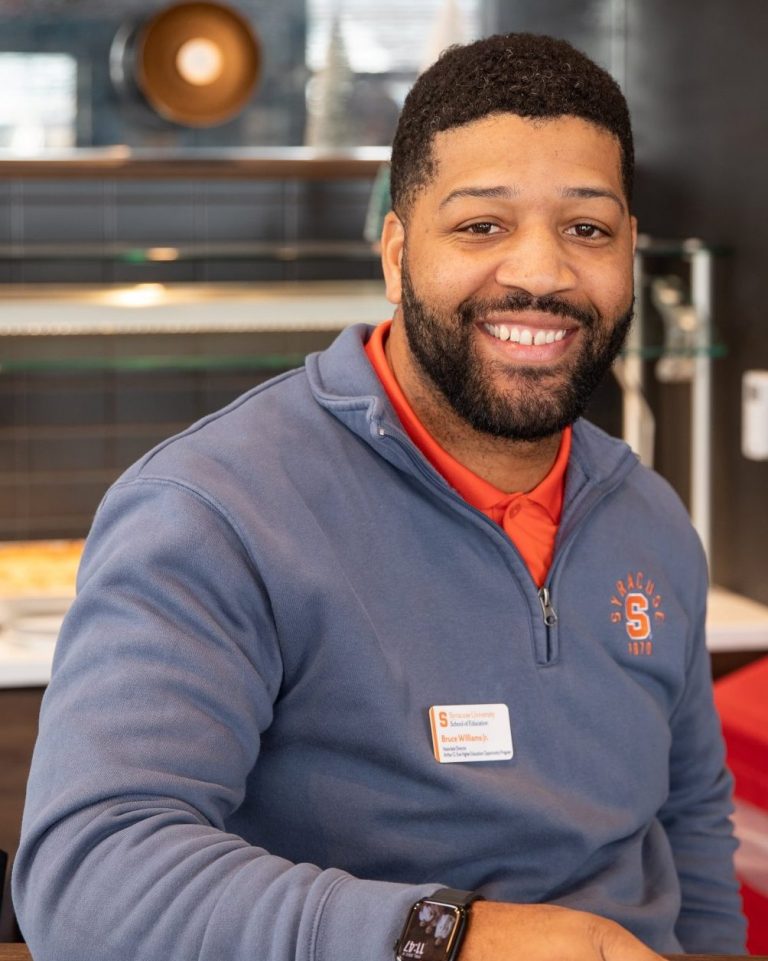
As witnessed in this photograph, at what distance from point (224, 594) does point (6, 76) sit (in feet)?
8.35

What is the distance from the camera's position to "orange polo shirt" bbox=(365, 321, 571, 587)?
1286 mm

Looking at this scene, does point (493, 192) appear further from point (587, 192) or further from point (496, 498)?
point (496, 498)

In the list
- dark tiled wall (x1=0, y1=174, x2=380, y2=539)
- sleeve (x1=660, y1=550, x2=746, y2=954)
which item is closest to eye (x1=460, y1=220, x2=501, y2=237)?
sleeve (x1=660, y1=550, x2=746, y2=954)

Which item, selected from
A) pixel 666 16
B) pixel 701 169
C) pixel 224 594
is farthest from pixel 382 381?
pixel 666 16

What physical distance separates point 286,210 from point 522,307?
218 cm

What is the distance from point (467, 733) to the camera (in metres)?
1.13

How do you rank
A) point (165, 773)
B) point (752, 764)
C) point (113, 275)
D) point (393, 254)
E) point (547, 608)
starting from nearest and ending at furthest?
point (165, 773) → point (547, 608) → point (393, 254) → point (752, 764) → point (113, 275)

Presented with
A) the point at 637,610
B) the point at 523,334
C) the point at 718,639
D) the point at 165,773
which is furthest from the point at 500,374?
the point at 718,639

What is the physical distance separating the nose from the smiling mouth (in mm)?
36

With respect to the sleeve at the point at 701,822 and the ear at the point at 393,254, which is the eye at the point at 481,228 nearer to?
the ear at the point at 393,254

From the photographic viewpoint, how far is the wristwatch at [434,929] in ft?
2.69

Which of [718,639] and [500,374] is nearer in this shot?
[500,374]

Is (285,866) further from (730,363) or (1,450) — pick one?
(1,450)

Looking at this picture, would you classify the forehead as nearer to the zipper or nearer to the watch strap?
the zipper
